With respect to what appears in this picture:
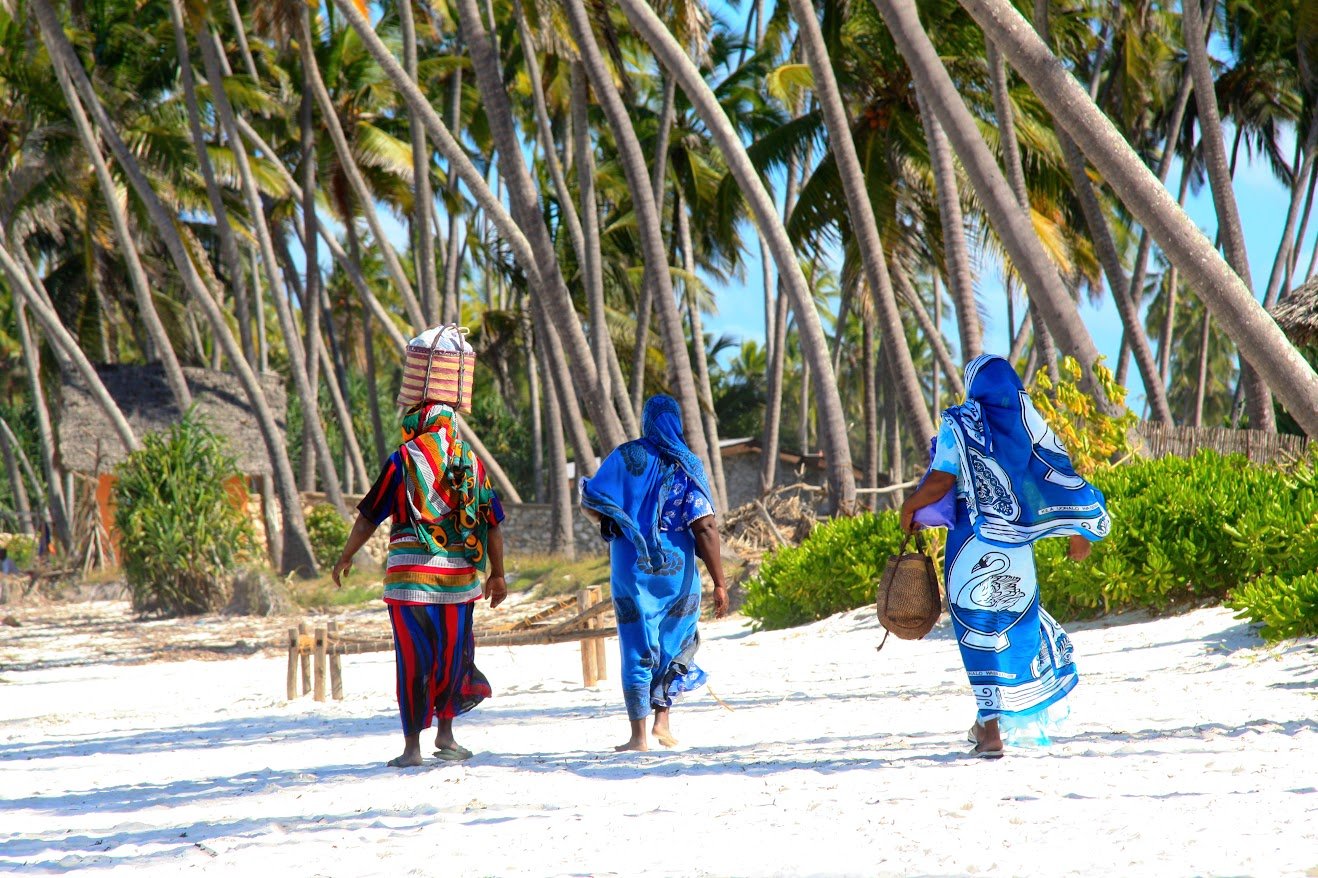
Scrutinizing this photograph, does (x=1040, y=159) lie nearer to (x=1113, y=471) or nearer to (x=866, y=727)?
(x=1113, y=471)

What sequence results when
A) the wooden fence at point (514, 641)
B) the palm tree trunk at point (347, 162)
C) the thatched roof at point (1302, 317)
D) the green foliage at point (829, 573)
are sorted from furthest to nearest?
the palm tree trunk at point (347, 162)
the thatched roof at point (1302, 317)
the green foliage at point (829, 573)
the wooden fence at point (514, 641)

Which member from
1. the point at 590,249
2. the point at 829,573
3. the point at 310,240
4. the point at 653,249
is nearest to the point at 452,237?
the point at 310,240

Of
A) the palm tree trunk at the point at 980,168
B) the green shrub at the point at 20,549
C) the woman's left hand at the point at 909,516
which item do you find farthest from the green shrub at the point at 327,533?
the woman's left hand at the point at 909,516

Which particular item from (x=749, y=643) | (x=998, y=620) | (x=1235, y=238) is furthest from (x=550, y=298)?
(x=998, y=620)

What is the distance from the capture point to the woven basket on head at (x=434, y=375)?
5.31 metres

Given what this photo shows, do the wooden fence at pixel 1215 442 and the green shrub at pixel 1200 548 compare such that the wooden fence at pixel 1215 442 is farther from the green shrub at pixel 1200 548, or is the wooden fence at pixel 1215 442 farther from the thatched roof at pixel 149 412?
the thatched roof at pixel 149 412

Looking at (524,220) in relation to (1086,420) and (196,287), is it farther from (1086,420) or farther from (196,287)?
(196,287)

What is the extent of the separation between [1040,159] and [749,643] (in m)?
11.0

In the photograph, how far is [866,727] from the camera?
18.6 ft

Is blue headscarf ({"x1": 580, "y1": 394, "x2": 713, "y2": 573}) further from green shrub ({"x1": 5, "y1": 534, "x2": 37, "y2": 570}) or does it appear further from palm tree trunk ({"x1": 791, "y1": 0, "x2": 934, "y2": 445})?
green shrub ({"x1": 5, "y1": 534, "x2": 37, "y2": 570})

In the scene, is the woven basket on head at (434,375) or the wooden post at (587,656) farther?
the wooden post at (587,656)

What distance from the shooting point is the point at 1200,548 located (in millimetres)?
7836

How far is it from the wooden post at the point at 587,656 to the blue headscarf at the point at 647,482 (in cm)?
273

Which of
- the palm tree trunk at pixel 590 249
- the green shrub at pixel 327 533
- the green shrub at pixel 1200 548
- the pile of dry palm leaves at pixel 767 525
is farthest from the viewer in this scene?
the green shrub at pixel 327 533
